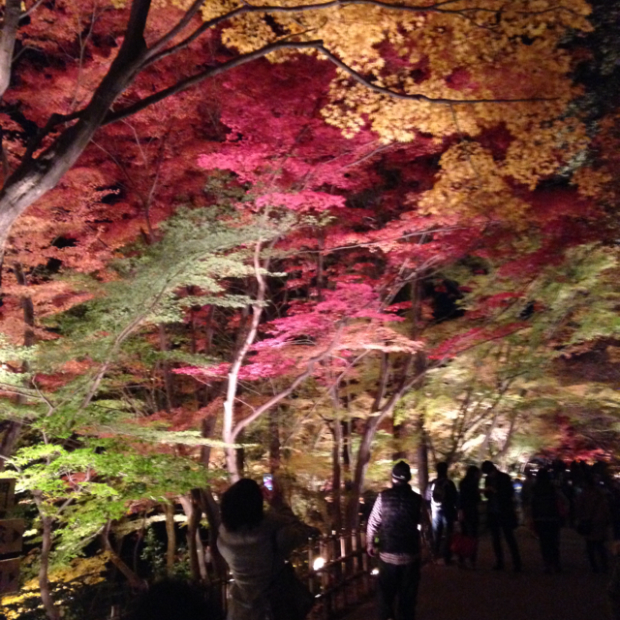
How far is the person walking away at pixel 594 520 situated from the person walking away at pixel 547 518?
1.26 feet

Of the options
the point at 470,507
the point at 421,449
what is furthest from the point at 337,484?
the point at 470,507

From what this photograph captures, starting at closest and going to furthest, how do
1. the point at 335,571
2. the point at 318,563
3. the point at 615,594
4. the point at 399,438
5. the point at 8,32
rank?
the point at 615,594 → the point at 8,32 → the point at 318,563 → the point at 335,571 → the point at 399,438

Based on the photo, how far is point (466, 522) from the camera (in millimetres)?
8016

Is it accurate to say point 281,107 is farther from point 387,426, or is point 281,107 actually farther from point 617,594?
point 387,426

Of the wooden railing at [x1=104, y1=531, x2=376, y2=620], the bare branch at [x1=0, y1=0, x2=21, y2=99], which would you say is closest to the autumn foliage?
the bare branch at [x1=0, y1=0, x2=21, y2=99]

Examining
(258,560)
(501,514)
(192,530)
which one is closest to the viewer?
(258,560)

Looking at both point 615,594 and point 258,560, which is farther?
point 258,560

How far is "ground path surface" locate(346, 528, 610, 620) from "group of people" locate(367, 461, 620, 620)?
0.89 ft

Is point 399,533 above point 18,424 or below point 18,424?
below

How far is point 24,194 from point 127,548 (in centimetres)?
2124

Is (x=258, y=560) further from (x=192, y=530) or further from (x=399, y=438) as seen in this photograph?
(x=399, y=438)

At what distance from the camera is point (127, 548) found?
21984 mm

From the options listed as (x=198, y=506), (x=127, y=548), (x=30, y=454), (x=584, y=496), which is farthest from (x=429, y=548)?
(x=127, y=548)

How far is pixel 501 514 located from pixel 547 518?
2.08 feet
